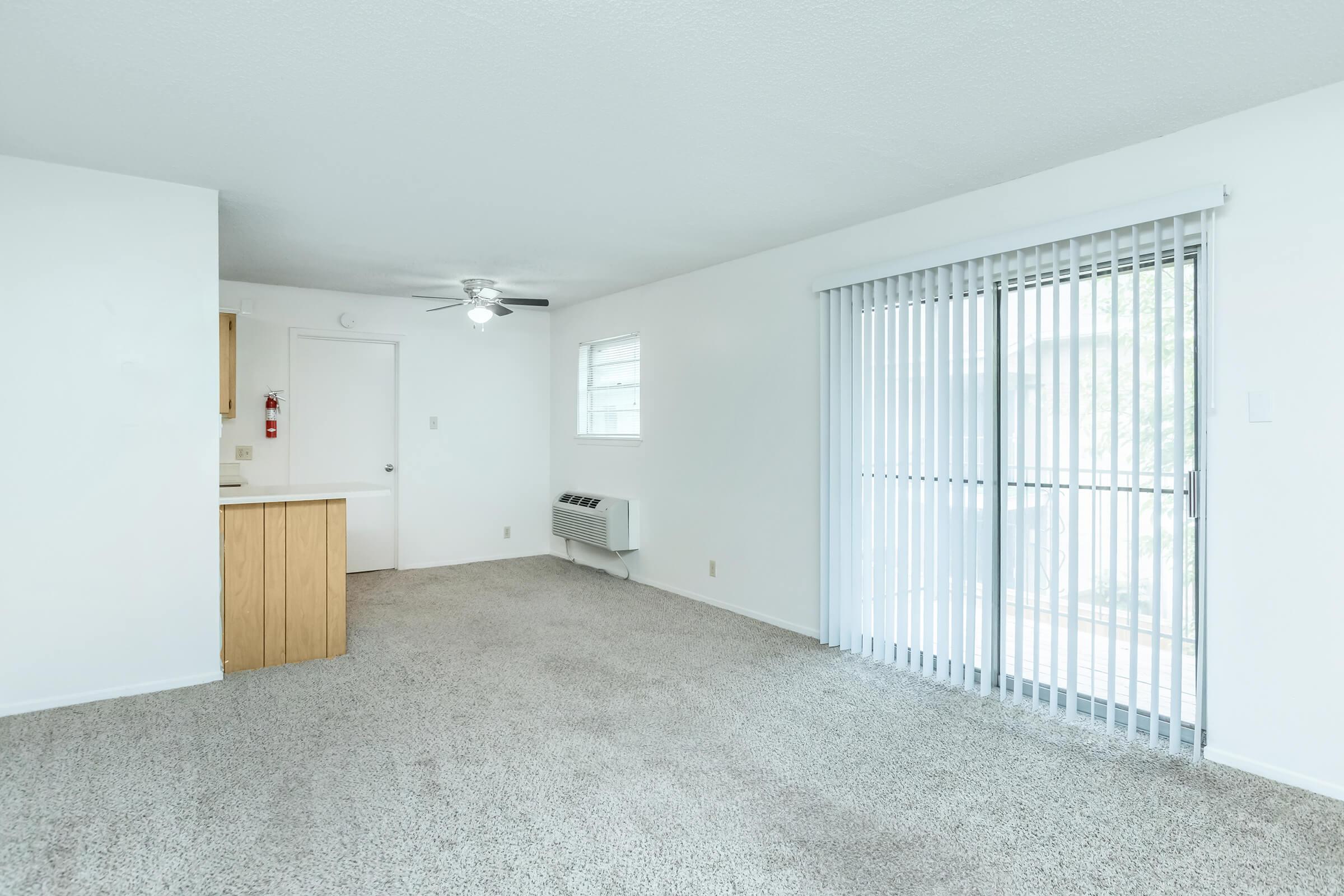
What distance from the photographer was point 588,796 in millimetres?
2424

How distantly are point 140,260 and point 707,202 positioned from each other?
109 inches

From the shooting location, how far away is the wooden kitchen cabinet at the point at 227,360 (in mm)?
4691

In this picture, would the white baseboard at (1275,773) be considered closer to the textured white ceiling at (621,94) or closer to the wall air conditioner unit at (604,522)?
the textured white ceiling at (621,94)

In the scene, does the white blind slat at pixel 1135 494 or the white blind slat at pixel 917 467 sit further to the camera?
the white blind slat at pixel 917 467

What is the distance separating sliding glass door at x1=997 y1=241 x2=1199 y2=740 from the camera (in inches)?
110

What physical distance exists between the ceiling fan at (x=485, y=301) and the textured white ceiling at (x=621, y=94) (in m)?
1.45

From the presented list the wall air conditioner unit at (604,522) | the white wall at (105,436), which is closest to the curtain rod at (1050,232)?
the wall air conditioner unit at (604,522)

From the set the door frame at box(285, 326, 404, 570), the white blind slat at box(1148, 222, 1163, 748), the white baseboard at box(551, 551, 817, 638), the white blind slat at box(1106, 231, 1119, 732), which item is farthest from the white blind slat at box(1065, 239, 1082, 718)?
the door frame at box(285, 326, 404, 570)

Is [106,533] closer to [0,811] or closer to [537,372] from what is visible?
[0,811]

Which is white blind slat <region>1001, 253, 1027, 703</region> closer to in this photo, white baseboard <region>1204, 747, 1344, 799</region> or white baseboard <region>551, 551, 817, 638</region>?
white baseboard <region>1204, 747, 1344, 799</region>

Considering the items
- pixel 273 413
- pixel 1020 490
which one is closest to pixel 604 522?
pixel 273 413

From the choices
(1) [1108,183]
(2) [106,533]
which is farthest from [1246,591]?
(2) [106,533]

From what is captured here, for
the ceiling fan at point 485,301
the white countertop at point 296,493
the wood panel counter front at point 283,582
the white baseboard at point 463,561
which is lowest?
the white baseboard at point 463,561

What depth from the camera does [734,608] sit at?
491cm
